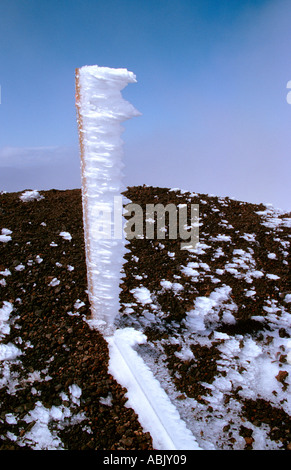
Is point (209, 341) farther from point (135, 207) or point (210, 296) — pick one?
point (135, 207)

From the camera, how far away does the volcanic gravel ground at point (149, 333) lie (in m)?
2.37

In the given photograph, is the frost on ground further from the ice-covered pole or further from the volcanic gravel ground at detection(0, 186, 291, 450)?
the ice-covered pole

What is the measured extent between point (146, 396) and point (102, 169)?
73.8 inches

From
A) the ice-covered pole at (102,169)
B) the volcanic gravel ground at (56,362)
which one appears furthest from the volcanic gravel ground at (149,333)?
the ice-covered pole at (102,169)

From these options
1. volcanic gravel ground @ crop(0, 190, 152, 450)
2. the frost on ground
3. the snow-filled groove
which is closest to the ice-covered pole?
the snow-filled groove

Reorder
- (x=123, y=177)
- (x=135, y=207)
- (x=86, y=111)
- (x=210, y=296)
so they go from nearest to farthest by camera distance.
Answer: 1. (x=86, y=111)
2. (x=123, y=177)
3. (x=210, y=296)
4. (x=135, y=207)

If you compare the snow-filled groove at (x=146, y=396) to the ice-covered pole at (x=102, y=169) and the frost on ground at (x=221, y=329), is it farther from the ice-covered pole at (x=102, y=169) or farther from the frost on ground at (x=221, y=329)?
the ice-covered pole at (x=102, y=169)

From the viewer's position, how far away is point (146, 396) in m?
2.50

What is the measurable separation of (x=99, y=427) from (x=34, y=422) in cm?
49

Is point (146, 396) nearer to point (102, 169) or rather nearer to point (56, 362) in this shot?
point (56, 362)

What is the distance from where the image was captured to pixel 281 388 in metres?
2.84

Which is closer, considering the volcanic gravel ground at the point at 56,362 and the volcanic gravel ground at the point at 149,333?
the volcanic gravel ground at the point at 56,362

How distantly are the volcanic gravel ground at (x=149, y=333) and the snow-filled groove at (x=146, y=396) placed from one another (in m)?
0.07
